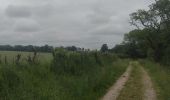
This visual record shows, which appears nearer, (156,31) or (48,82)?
(48,82)

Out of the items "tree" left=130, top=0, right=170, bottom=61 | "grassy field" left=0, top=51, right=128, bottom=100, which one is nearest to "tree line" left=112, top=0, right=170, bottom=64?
"tree" left=130, top=0, right=170, bottom=61

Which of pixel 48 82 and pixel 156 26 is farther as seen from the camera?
pixel 156 26

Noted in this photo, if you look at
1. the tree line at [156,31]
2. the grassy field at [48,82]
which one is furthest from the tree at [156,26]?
the grassy field at [48,82]

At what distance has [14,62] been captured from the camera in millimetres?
13820

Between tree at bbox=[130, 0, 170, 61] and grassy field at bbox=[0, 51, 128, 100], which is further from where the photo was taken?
tree at bbox=[130, 0, 170, 61]

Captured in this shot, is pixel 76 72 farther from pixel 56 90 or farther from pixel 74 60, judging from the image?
pixel 56 90

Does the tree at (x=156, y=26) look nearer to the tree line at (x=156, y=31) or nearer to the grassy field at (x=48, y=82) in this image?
the tree line at (x=156, y=31)

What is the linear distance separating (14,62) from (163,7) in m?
49.2

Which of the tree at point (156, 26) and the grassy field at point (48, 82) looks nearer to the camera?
the grassy field at point (48, 82)

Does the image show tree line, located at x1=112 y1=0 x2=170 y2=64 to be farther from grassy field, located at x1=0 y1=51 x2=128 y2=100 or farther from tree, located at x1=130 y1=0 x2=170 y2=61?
grassy field, located at x1=0 y1=51 x2=128 y2=100

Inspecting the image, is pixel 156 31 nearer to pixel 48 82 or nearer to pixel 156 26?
pixel 156 26

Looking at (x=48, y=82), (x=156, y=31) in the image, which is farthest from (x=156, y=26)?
(x=48, y=82)

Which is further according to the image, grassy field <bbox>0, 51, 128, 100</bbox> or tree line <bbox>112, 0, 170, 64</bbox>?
tree line <bbox>112, 0, 170, 64</bbox>

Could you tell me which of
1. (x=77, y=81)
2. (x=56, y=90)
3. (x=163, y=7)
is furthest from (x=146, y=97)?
(x=163, y=7)
